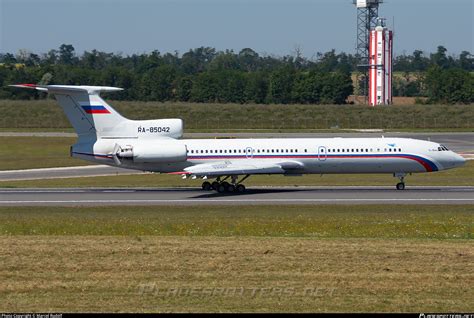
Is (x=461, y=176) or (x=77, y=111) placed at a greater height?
(x=77, y=111)

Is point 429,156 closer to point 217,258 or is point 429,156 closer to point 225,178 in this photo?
point 225,178

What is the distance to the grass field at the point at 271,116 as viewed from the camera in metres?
102

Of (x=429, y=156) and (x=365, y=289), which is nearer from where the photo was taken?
(x=365, y=289)

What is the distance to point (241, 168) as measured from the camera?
4344 centimetres

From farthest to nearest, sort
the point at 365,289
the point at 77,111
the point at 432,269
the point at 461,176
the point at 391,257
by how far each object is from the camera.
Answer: the point at 461,176, the point at 77,111, the point at 391,257, the point at 432,269, the point at 365,289

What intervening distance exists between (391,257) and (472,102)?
114064 millimetres

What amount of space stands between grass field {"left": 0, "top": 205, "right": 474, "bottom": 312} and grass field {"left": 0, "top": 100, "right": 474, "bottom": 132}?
71.3 metres

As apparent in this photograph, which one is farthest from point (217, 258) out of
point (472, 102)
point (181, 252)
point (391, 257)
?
point (472, 102)

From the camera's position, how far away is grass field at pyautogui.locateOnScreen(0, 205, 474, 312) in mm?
15672

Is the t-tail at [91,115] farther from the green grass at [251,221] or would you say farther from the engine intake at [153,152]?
the green grass at [251,221]

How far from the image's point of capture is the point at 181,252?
20656 mm
